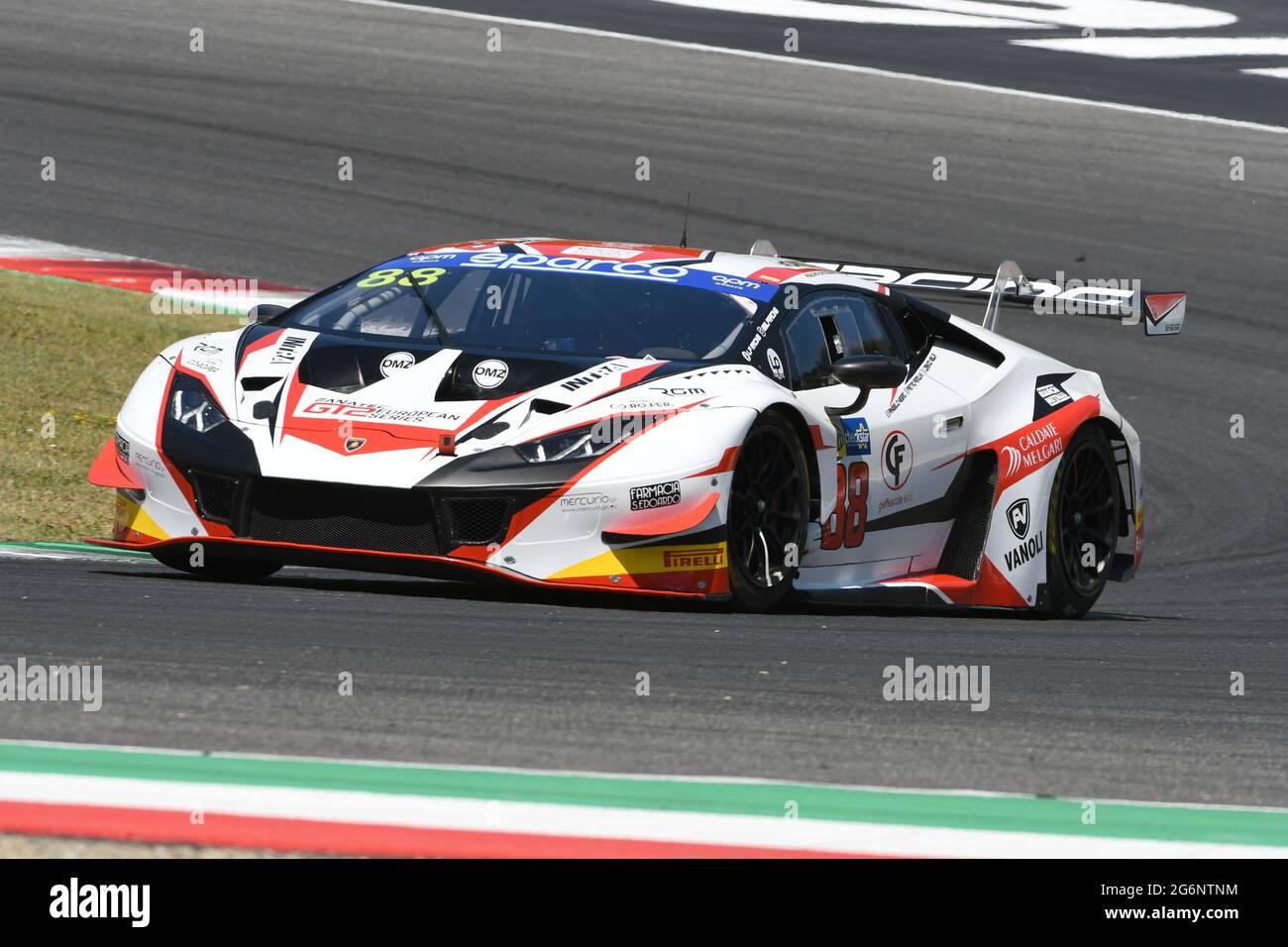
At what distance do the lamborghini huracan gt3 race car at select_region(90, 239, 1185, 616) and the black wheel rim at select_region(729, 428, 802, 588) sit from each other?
1 centimetres

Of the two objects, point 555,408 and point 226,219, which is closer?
point 555,408

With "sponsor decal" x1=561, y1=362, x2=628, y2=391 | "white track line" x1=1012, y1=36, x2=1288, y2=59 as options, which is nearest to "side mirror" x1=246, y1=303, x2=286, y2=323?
"sponsor decal" x1=561, y1=362, x2=628, y2=391

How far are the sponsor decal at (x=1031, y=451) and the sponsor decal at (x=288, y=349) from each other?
2.75 meters

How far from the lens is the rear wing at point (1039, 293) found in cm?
925

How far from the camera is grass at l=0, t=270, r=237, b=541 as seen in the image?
9.58 meters

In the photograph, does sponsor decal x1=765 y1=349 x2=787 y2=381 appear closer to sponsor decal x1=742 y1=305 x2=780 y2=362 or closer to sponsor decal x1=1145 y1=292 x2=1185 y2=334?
sponsor decal x1=742 y1=305 x2=780 y2=362

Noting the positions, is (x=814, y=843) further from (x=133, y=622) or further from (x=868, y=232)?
(x=868, y=232)

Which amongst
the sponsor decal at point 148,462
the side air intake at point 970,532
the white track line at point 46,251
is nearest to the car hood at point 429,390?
the sponsor decal at point 148,462

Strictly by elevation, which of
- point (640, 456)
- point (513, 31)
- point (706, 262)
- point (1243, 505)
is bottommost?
point (1243, 505)
